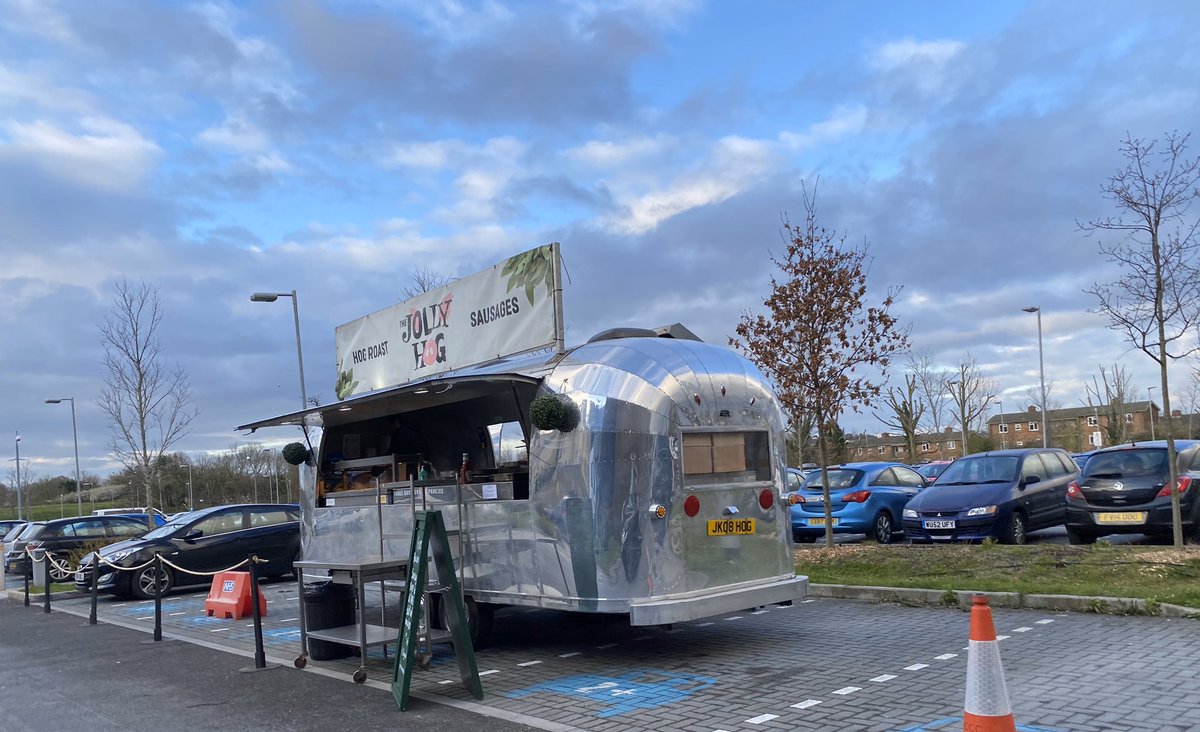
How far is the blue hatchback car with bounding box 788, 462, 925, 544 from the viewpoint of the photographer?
1656 cm

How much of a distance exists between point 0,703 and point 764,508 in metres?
6.83

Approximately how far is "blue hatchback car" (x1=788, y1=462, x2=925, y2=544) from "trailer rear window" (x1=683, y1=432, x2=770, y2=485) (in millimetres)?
7859

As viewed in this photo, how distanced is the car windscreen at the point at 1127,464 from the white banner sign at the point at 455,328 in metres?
8.92

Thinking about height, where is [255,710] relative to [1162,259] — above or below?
below

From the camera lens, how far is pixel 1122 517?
12.9 metres

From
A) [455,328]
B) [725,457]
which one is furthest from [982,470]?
[455,328]

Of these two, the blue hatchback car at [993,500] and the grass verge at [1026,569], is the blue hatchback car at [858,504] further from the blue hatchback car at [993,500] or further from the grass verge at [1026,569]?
the grass verge at [1026,569]

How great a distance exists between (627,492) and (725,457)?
1.11 meters

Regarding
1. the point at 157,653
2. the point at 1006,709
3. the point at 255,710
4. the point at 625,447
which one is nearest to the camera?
the point at 1006,709

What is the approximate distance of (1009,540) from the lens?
13938 millimetres

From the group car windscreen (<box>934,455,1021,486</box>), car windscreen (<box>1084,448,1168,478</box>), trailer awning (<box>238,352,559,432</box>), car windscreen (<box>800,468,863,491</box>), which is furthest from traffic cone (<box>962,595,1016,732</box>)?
car windscreen (<box>800,468,863,491</box>)

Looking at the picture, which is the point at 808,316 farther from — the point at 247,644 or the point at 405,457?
the point at 247,644

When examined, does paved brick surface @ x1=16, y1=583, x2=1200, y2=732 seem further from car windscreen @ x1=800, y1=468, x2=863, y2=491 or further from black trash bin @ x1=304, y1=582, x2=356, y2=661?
car windscreen @ x1=800, y1=468, x2=863, y2=491

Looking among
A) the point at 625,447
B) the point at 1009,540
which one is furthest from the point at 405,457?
the point at 1009,540
